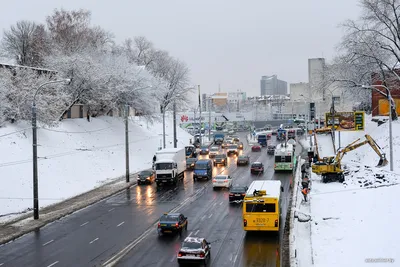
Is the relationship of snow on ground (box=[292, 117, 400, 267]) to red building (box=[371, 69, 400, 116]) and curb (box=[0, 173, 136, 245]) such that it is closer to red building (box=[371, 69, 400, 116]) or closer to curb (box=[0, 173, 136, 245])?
curb (box=[0, 173, 136, 245])

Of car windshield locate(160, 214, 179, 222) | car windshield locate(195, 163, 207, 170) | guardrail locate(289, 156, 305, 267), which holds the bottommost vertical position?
guardrail locate(289, 156, 305, 267)

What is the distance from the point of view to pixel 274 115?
18050 cm

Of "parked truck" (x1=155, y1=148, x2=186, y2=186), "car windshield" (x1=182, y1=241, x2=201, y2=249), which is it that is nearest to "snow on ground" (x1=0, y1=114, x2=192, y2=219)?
"parked truck" (x1=155, y1=148, x2=186, y2=186)

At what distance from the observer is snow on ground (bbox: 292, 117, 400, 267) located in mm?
20641

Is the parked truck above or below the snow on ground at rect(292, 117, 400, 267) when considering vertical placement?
above

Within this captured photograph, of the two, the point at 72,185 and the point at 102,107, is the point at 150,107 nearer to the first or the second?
the point at 102,107

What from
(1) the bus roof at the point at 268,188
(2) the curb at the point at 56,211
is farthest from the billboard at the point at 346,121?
(1) the bus roof at the point at 268,188

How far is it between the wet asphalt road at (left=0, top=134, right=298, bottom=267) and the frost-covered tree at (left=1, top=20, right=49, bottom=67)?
163 ft

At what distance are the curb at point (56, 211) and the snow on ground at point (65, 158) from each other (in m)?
1.27

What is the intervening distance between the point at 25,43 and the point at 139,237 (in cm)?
7302

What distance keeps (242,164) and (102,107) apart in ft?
71.1

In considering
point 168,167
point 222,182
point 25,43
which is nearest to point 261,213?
point 222,182

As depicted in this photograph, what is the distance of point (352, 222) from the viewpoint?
1008 inches

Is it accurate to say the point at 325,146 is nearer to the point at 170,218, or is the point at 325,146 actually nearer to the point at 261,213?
the point at 261,213
